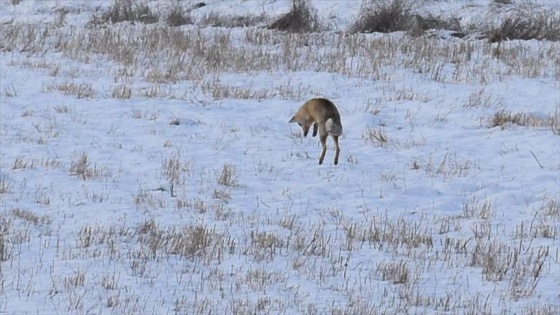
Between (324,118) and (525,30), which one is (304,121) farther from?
(525,30)

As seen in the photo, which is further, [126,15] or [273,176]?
[126,15]

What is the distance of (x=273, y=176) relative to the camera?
406 inches

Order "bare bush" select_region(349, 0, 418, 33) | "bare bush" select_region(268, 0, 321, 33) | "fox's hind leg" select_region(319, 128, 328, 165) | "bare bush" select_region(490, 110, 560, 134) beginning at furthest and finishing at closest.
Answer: "bare bush" select_region(268, 0, 321, 33) → "bare bush" select_region(349, 0, 418, 33) → "bare bush" select_region(490, 110, 560, 134) → "fox's hind leg" select_region(319, 128, 328, 165)

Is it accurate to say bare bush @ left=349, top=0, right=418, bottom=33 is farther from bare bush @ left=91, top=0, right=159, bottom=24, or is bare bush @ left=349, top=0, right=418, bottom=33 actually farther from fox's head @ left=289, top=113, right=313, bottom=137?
fox's head @ left=289, top=113, right=313, bottom=137

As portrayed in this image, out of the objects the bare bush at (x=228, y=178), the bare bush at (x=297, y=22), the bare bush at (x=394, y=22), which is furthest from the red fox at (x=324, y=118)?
the bare bush at (x=297, y=22)

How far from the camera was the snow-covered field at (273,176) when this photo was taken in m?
6.68

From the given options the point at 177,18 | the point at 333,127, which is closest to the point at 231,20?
the point at 177,18

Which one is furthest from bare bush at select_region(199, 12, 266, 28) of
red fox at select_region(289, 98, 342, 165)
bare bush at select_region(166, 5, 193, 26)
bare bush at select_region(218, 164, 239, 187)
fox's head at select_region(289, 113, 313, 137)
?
bare bush at select_region(218, 164, 239, 187)

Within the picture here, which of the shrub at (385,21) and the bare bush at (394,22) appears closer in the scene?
the bare bush at (394,22)

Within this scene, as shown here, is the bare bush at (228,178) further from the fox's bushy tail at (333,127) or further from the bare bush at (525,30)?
the bare bush at (525,30)

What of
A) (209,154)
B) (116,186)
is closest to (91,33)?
(209,154)

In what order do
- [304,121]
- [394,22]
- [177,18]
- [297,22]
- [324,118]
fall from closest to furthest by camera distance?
Answer: 1. [324,118]
2. [304,121]
3. [394,22]
4. [297,22]
5. [177,18]

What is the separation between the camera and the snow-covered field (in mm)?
6676

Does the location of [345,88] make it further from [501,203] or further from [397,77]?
[501,203]
